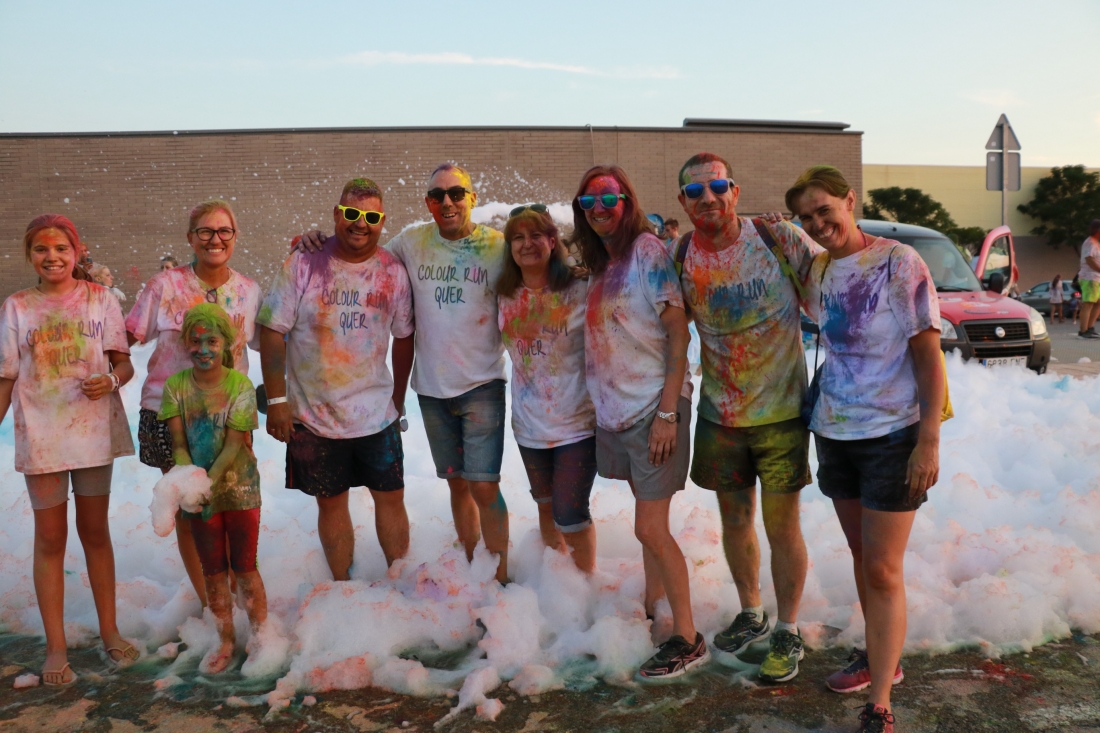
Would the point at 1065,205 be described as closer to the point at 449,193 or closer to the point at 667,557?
the point at 449,193

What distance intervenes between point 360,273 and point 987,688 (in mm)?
3150

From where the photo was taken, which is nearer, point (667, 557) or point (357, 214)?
point (667, 557)

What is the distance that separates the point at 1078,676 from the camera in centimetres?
343

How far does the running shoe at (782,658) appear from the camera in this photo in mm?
3439

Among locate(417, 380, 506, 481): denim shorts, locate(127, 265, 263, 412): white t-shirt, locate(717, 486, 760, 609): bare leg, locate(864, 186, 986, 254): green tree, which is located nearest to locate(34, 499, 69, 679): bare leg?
locate(127, 265, 263, 412): white t-shirt

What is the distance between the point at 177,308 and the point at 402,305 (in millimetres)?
1004

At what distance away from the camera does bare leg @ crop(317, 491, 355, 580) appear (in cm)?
429

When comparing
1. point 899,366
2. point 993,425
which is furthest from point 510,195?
point 899,366

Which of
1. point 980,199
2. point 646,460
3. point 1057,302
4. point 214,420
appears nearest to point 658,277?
point 646,460

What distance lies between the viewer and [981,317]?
980cm

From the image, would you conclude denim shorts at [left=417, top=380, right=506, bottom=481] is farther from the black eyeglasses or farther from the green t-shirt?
the black eyeglasses

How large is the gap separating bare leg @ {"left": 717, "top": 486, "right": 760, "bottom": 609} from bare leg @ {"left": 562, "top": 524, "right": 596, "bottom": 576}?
652mm

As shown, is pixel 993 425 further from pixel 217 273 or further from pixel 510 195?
pixel 510 195

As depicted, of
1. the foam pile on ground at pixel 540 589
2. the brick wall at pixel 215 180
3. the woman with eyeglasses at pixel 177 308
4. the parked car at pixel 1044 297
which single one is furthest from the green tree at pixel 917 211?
the woman with eyeglasses at pixel 177 308
